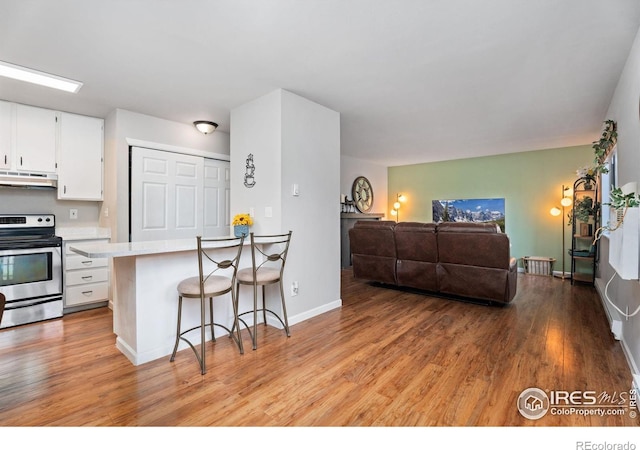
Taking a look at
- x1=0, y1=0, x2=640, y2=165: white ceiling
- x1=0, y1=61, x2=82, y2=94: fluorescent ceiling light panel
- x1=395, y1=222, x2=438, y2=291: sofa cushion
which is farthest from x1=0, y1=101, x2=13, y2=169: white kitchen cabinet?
x1=395, y1=222, x2=438, y2=291: sofa cushion

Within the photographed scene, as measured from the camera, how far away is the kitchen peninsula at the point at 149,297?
94.4 inches

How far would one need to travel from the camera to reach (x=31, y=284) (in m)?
3.30

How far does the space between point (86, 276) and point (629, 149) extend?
5.55 meters

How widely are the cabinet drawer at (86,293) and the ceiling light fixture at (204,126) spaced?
2295 mm

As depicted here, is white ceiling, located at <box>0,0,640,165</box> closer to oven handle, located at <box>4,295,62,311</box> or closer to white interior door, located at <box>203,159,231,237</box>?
white interior door, located at <box>203,159,231,237</box>

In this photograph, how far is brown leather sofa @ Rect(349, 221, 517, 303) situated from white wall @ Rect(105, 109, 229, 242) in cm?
298

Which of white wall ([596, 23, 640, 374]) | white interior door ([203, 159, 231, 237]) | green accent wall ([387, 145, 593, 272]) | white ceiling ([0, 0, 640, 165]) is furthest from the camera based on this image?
green accent wall ([387, 145, 593, 272])

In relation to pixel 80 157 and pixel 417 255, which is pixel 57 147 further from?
pixel 417 255

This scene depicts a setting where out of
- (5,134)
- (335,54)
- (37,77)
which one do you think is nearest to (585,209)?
(335,54)

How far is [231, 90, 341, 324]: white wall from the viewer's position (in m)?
3.18

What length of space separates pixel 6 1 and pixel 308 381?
3.00 m

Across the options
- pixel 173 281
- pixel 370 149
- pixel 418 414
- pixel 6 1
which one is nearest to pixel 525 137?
pixel 370 149

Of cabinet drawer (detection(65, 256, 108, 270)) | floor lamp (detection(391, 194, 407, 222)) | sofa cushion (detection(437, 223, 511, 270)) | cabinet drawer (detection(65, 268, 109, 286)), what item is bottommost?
cabinet drawer (detection(65, 268, 109, 286))

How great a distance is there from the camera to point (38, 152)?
3.54m
